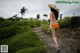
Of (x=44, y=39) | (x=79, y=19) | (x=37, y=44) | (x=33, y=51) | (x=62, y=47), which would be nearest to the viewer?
(x=33, y=51)

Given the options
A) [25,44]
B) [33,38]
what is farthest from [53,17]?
[33,38]

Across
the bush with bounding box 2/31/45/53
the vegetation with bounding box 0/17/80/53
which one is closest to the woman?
the vegetation with bounding box 0/17/80/53

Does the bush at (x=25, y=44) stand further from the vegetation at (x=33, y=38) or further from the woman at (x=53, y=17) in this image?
the woman at (x=53, y=17)

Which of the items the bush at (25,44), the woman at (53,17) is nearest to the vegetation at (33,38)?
the bush at (25,44)

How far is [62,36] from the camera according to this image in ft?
31.2

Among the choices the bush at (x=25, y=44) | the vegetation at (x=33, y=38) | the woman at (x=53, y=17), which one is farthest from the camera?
the bush at (x=25, y=44)

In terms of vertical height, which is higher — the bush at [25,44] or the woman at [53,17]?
the woman at [53,17]

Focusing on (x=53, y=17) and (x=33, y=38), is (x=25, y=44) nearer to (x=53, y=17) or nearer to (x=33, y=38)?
(x=33, y=38)

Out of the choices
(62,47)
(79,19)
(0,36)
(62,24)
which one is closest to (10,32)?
(0,36)

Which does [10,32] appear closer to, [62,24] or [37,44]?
[62,24]

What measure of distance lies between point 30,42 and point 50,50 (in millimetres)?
1406

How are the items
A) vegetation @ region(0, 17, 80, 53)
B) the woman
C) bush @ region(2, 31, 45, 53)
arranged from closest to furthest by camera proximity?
1. the woman
2. vegetation @ region(0, 17, 80, 53)
3. bush @ region(2, 31, 45, 53)

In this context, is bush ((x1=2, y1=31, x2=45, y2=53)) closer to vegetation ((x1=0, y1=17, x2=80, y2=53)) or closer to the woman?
vegetation ((x1=0, y1=17, x2=80, y2=53))

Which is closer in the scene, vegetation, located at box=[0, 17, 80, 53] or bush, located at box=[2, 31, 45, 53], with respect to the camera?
vegetation, located at box=[0, 17, 80, 53]
